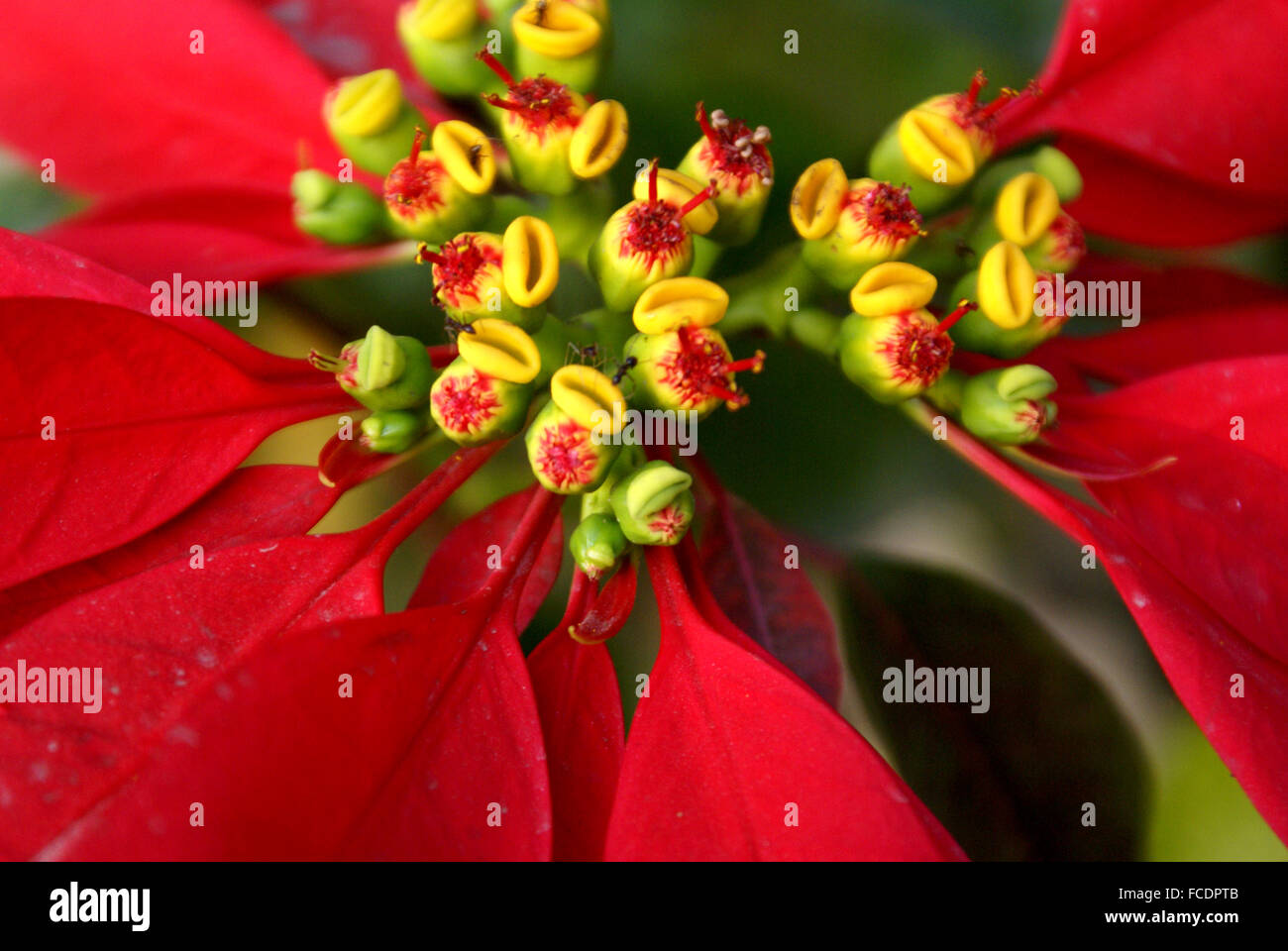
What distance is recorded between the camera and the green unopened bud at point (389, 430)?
1.53 ft

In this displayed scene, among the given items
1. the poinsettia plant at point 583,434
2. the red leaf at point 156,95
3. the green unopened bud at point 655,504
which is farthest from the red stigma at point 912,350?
the red leaf at point 156,95

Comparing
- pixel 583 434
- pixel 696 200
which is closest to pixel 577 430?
pixel 583 434

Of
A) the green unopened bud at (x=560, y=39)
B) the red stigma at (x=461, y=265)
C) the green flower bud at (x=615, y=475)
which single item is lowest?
the green flower bud at (x=615, y=475)

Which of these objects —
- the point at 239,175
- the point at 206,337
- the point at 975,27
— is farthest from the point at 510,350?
the point at 975,27

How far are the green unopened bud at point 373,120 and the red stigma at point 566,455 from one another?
0.63ft

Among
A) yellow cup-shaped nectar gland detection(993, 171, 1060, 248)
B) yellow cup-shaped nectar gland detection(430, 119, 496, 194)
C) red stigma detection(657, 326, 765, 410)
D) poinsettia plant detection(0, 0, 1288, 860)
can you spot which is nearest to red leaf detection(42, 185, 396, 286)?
poinsettia plant detection(0, 0, 1288, 860)

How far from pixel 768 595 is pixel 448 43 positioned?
1.08 ft

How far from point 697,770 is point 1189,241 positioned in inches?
17.0

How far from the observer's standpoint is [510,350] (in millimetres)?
448

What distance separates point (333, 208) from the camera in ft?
1.71

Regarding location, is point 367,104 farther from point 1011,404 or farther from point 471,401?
point 1011,404

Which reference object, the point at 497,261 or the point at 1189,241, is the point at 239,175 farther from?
the point at 1189,241

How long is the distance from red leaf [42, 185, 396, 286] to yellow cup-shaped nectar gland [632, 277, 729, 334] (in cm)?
19

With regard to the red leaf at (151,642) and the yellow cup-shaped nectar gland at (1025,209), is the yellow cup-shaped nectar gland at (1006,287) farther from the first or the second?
the red leaf at (151,642)
